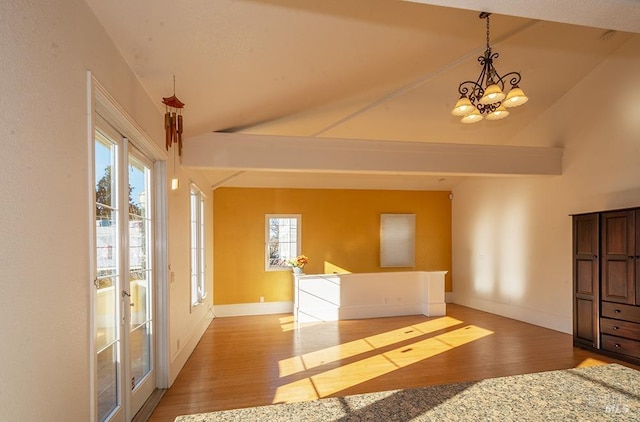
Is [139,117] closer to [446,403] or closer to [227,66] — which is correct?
[227,66]

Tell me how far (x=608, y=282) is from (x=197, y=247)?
18.6ft

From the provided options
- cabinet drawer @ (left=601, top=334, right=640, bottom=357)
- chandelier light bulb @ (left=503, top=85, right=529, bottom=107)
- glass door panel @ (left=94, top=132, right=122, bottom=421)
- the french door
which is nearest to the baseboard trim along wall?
the french door

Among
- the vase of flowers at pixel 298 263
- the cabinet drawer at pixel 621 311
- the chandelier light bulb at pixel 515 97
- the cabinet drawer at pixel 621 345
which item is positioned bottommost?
the cabinet drawer at pixel 621 345

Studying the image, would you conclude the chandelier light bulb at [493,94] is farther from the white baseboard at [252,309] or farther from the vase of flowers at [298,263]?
the white baseboard at [252,309]

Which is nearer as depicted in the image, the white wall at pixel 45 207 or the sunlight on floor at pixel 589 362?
the white wall at pixel 45 207

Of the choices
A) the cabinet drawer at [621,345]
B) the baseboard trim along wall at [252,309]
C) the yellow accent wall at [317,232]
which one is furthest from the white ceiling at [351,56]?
the cabinet drawer at [621,345]

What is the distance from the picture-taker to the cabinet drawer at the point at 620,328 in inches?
170

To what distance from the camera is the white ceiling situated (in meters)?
2.13

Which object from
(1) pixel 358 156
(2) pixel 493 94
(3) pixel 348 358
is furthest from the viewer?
(1) pixel 358 156

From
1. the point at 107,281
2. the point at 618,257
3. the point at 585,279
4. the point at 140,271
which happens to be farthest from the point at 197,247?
the point at 618,257

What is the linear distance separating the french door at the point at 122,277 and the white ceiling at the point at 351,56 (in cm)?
70

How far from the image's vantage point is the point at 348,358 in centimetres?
462

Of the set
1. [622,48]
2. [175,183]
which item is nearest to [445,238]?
[622,48]

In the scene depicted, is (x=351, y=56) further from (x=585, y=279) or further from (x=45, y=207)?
(x=585, y=279)
